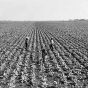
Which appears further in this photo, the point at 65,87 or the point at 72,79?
the point at 72,79

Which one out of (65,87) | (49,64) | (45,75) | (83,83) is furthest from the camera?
(49,64)

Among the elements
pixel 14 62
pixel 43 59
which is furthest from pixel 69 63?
pixel 14 62

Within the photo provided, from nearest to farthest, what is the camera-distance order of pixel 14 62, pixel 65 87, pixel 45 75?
pixel 65 87 < pixel 45 75 < pixel 14 62

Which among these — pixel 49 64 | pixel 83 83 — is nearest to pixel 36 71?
pixel 49 64

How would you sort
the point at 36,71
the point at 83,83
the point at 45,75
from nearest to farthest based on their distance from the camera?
1. the point at 83,83
2. the point at 45,75
3. the point at 36,71

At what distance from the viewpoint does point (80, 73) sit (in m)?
13.0

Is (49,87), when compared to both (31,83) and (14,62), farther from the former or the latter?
(14,62)

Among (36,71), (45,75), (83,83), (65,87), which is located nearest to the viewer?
(65,87)

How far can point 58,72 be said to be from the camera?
13312mm

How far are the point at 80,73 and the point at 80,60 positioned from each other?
4.04 metres

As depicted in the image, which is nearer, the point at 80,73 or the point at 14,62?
the point at 80,73

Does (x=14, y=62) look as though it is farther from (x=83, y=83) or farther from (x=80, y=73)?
(x=83, y=83)

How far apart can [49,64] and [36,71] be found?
206 centimetres

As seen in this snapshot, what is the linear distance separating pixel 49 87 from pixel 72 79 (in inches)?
80.3
